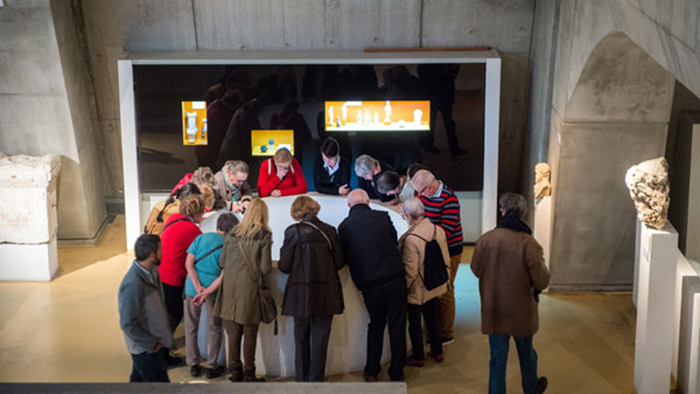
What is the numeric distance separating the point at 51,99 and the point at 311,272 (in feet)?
15.5

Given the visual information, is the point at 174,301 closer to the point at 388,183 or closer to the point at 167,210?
the point at 167,210

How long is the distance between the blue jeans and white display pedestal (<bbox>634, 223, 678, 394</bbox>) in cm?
87

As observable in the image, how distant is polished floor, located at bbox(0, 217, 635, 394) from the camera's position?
749cm

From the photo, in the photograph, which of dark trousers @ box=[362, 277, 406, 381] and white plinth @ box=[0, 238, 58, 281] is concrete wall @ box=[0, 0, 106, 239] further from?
dark trousers @ box=[362, 277, 406, 381]

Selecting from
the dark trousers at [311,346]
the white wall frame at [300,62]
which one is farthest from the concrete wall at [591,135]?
the dark trousers at [311,346]

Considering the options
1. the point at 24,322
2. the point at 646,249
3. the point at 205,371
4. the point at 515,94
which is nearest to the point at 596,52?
the point at 646,249

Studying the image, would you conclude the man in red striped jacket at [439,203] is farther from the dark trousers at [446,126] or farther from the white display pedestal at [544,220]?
the dark trousers at [446,126]

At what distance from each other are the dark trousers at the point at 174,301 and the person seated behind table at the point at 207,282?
0.69 feet

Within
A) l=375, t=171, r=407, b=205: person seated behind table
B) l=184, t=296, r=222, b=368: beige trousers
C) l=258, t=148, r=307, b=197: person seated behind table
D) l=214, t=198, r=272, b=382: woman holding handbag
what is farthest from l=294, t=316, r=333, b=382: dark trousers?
l=258, t=148, r=307, b=197: person seated behind table

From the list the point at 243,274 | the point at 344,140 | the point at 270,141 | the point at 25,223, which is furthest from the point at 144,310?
the point at 344,140

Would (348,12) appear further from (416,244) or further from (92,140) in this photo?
(416,244)

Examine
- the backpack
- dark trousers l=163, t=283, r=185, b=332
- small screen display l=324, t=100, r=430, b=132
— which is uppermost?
small screen display l=324, t=100, r=430, b=132

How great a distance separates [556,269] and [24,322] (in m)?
5.07

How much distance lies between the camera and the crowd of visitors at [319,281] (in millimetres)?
6449
